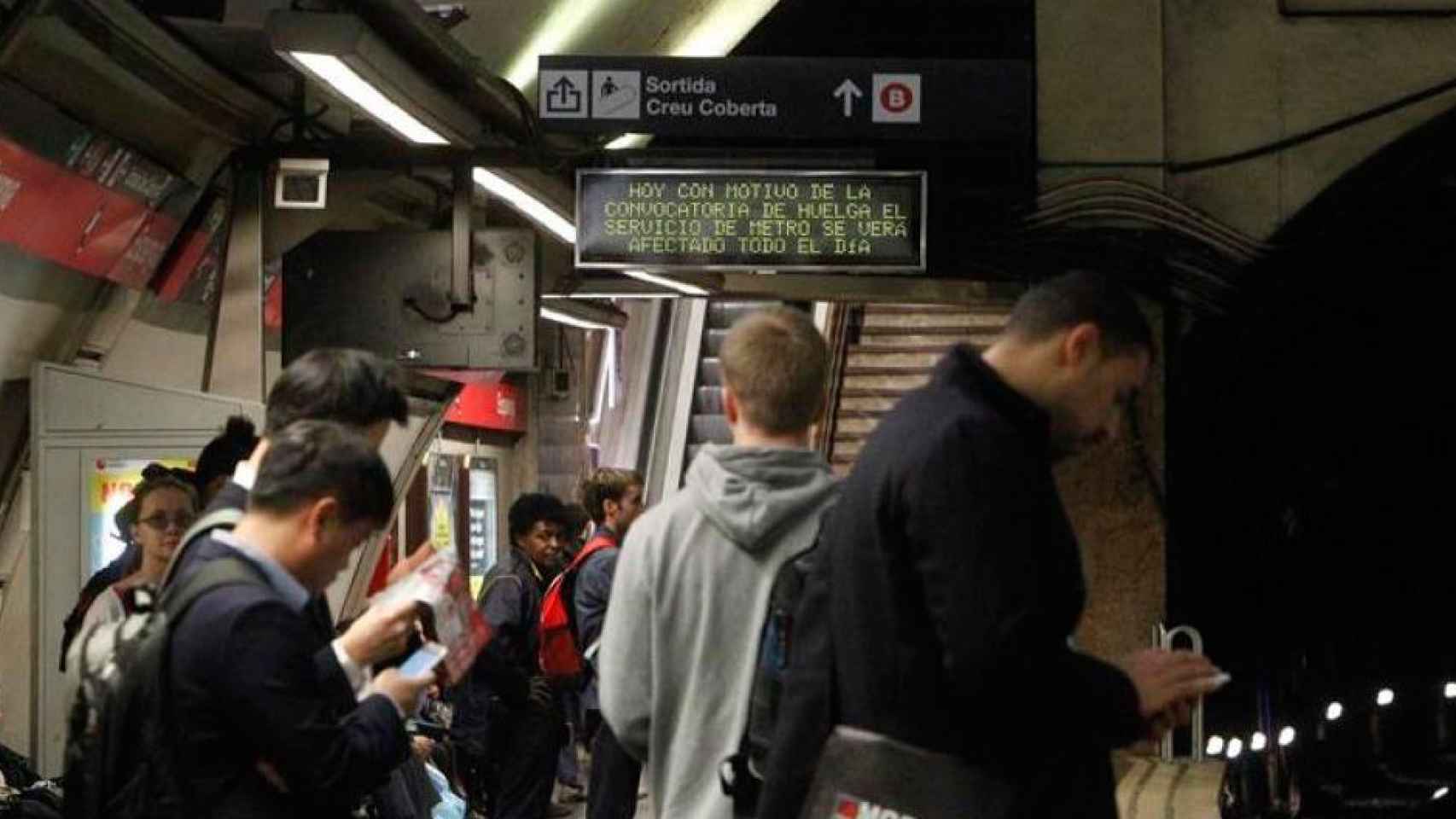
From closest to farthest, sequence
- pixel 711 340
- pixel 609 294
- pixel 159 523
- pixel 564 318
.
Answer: pixel 159 523 < pixel 609 294 < pixel 564 318 < pixel 711 340

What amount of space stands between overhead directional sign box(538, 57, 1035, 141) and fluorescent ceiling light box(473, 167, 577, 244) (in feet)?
1.55

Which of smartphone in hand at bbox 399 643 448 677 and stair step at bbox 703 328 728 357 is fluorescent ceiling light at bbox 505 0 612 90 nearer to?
smartphone in hand at bbox 399 643 448 677

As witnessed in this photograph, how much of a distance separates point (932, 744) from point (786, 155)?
7.35m

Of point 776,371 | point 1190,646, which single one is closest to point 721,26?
point 1190,646

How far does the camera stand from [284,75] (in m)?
9.55

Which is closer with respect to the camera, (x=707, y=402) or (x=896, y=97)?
(x=896, y=97)

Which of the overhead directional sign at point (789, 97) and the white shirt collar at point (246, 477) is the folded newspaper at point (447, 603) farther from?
the overhead directional sign at point (789, 97)

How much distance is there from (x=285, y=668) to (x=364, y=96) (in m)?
4.74

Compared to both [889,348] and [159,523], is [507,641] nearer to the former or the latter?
[159,523]

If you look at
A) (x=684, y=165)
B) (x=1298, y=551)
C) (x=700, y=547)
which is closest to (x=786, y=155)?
(x=684, y=165)

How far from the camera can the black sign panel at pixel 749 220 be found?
10.2 meters

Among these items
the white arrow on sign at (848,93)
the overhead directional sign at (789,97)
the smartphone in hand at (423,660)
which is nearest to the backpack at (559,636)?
the overhead directional sign at (789,97)

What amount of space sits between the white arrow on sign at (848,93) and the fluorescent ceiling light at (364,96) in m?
1.65

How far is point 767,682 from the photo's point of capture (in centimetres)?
416
